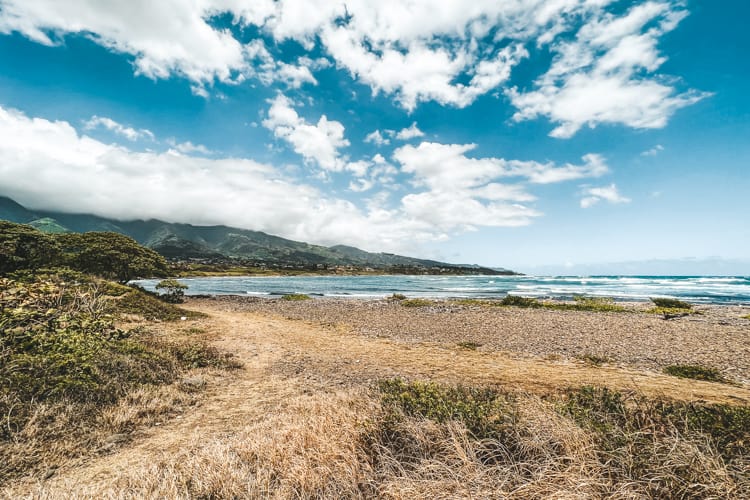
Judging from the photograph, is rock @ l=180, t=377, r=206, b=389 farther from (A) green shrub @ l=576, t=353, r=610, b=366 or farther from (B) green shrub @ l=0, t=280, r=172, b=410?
(A) green shrub @ l=576, t=353, r=610, b=366

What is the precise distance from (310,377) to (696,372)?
43.4 ft

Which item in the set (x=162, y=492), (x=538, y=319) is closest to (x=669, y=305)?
(x=538, y=319)

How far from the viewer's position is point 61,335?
7488 mm

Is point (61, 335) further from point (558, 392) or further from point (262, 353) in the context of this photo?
point (558, 392)

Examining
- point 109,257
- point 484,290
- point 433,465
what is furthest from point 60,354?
point 484,290

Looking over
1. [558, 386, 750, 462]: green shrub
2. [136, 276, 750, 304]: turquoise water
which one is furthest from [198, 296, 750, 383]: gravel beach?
[136, 276, 750, 304]: turquoise water

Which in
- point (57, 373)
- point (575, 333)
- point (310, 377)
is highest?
point (57, 373)

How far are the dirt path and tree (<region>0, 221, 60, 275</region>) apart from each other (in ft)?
34.2

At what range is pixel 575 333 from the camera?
18.7 meters

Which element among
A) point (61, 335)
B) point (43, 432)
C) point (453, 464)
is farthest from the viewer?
point (61, 335)

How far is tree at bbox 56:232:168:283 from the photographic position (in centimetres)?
2630

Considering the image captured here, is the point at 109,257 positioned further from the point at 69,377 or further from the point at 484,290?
the point at 484,290

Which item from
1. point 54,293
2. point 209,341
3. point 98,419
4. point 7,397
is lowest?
point 209,341

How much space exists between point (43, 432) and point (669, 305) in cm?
4321
